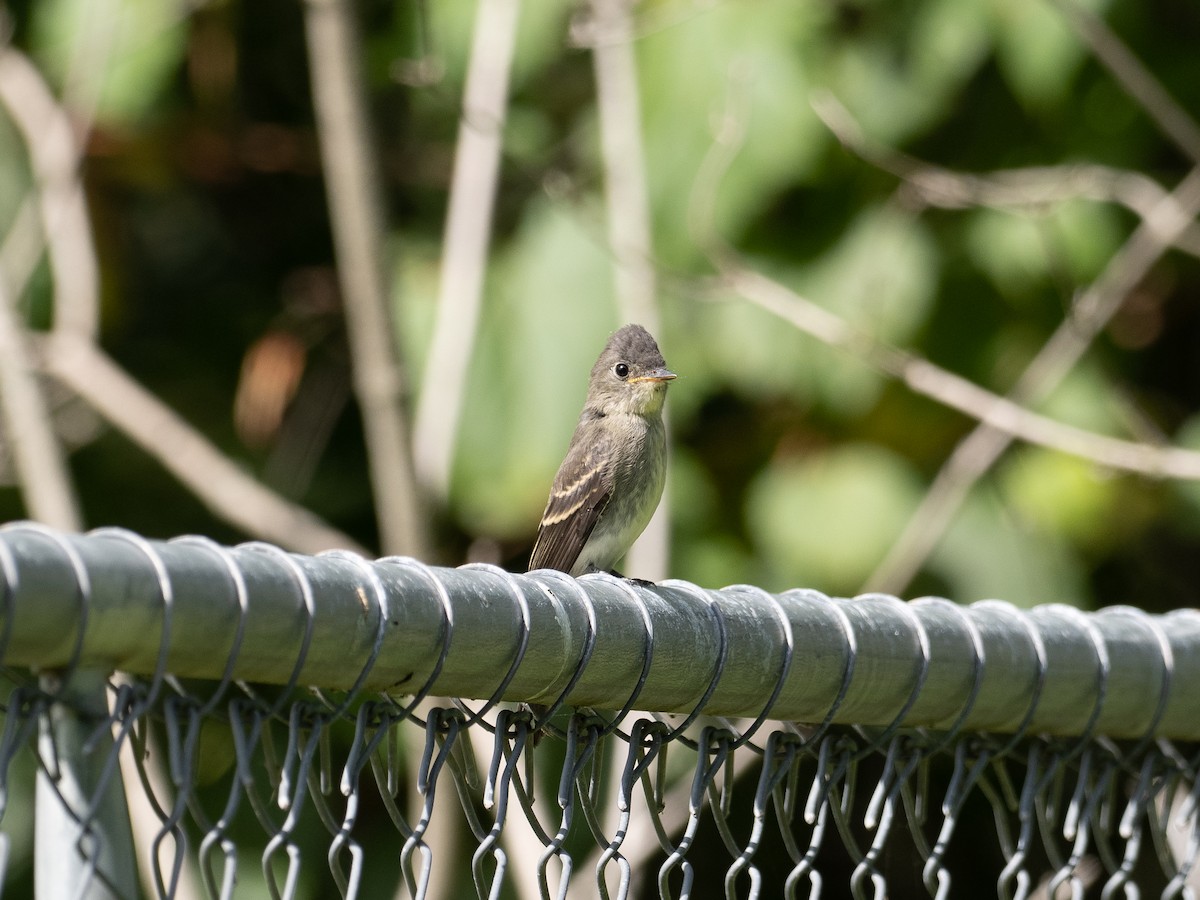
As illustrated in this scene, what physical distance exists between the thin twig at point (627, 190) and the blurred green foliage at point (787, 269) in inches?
3.2

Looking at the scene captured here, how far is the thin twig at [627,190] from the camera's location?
4.11 m

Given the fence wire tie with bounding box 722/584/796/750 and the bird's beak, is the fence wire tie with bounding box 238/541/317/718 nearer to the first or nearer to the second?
the fence wire tie with bounding box 722/584/796/750

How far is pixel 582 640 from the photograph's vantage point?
1644mm

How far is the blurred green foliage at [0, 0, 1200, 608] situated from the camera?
4.39m

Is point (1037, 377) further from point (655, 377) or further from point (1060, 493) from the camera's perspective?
point (655, 377)

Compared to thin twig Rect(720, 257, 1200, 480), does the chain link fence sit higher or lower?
lower

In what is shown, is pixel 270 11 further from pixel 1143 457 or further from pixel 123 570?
pixel 123 570

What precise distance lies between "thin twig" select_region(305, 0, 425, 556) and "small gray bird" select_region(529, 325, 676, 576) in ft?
1.41

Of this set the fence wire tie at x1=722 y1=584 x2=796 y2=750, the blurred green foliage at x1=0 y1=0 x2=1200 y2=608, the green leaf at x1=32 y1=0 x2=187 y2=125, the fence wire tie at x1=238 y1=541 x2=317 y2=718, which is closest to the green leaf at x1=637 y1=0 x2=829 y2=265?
the blurred green foliage at x1=0 y1=0 x2=1200 y2=608

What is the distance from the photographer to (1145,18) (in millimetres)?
4863

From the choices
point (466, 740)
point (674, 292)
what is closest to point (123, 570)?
point (466, 740)

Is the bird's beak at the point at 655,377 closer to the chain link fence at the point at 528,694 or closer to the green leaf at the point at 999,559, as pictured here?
the green leaf at the point at 999,559

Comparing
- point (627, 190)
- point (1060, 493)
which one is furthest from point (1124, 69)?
point (627, 190)

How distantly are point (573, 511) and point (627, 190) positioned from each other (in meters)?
1.10
